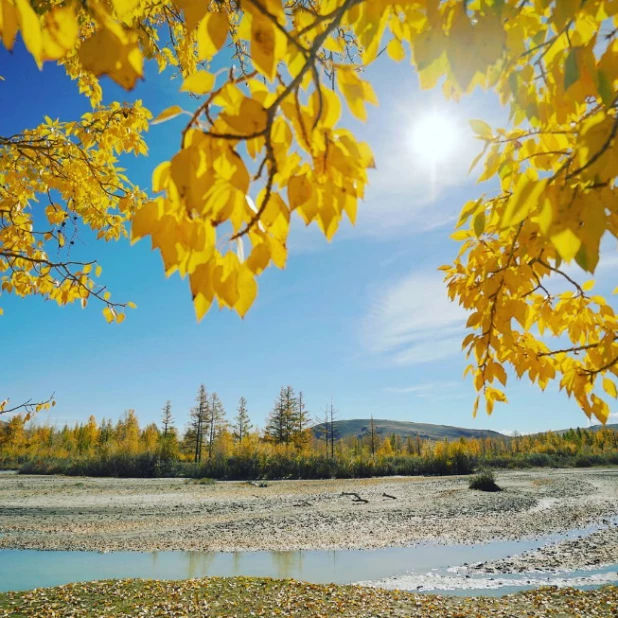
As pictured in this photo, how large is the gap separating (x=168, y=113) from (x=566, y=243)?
70 cm

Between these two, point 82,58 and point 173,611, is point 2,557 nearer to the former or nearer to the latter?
point 173,611

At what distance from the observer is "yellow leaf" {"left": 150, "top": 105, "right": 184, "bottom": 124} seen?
2.28ft

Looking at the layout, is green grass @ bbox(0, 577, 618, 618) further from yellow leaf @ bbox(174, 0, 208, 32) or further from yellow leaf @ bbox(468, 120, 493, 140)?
yellow leaf @ bbox(174, 0, 208, 32)

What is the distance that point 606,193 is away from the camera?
83cm

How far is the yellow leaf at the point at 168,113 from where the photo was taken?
695 millimetres

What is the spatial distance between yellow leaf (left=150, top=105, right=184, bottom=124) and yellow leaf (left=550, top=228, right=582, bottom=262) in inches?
26.0

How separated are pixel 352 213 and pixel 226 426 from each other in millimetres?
53592

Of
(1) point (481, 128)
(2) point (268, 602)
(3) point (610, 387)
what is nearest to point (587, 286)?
(3) point (610, 387)

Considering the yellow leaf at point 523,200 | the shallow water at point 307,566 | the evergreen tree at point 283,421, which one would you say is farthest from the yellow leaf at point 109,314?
the evergreen tree at point 283,421

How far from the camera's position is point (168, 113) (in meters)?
0.71

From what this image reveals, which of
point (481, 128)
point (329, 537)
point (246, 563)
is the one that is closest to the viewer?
point (481, 128)

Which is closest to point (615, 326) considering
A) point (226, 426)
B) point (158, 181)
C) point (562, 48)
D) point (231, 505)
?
point (562, 48)

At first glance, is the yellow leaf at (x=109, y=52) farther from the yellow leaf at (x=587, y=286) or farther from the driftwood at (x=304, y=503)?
the driftwood at (x=304, y=503)

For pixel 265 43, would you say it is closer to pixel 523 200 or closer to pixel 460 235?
pixel 523 200
